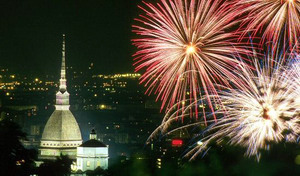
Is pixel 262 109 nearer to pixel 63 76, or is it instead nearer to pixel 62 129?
pixel 62 129

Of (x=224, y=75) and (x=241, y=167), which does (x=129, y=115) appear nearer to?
(x=224, y=75)

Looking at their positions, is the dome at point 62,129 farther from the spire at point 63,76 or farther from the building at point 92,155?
the building at point 92,155

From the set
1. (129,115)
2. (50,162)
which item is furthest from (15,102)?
(50,162)

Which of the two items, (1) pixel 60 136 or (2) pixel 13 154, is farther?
(1) pixel 60 136

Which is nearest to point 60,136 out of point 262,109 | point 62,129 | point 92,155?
point 62,129

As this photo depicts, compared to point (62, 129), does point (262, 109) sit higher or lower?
lower

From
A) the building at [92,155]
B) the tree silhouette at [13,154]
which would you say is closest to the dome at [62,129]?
the building at [92,155]

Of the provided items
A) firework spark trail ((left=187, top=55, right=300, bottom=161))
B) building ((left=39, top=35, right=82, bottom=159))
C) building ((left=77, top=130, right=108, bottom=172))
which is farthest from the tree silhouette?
building ((left=39, top=35, right=82, bottom=159))
